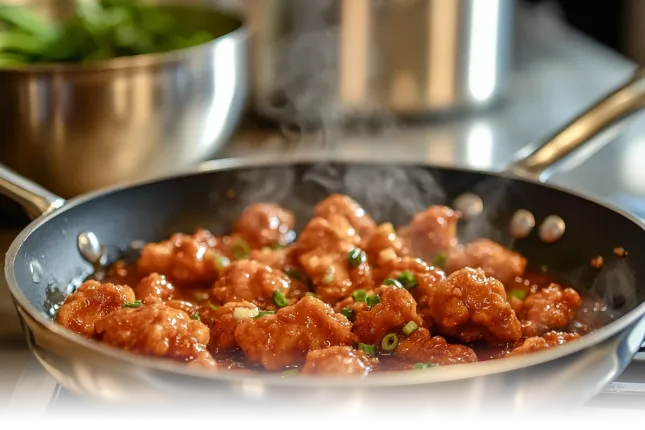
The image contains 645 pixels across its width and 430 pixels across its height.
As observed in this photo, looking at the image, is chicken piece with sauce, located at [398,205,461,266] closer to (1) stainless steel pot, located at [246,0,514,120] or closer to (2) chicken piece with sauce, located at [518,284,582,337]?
(2) chicken piece with sauce, located at [518,284,582,337]

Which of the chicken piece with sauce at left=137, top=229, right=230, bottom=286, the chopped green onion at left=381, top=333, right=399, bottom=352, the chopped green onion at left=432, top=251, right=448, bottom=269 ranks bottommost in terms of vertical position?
the chicken piece with sauce at left=137, top=229, right=230, bottom=286

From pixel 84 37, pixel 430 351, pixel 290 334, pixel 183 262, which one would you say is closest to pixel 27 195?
pixel 183 262

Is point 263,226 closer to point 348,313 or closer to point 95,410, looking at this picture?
point 348,313

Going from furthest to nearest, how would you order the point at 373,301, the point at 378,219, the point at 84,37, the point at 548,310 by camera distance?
the point at 84,37 → the point at 378,219 → the point at 548,310 → the point at 373,301

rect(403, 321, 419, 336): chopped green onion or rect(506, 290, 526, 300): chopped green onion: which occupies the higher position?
rect(506, 290, 526, 300): chopped green onion

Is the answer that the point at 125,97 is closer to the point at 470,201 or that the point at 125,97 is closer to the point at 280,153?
the point at 280,153

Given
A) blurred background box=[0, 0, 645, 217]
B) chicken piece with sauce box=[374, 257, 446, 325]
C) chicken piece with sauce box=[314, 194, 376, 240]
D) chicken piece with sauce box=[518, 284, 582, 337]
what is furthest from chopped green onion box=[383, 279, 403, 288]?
blurred background box=[0, 0, 645, 217]

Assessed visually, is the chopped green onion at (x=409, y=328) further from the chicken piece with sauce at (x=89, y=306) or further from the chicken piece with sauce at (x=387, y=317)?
the chicken piece with sauce at (x=89, y=306)

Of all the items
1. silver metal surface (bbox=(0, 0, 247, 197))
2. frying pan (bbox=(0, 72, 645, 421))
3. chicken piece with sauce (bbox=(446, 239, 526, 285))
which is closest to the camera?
frying pan (bbox=(0, 72, 645, 421))
